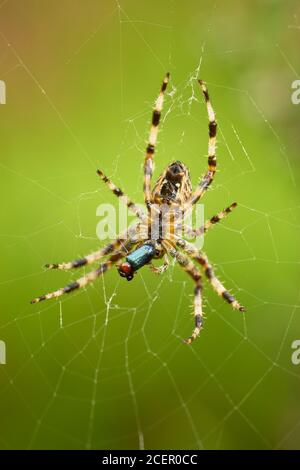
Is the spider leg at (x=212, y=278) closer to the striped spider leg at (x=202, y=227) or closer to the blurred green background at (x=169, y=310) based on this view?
the striped spider leg at (x=202, y=227)

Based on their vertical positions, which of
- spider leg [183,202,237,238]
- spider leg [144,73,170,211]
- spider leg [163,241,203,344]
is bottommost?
spider leg [163,241,203,344]

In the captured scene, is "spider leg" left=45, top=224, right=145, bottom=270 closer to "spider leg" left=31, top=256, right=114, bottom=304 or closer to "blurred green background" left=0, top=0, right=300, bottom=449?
"spider leg" left=31, top=256, right=114, bottom=304

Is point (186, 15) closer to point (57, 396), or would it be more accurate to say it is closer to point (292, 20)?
point (292, 20)

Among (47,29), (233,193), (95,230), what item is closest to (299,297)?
(233,193)

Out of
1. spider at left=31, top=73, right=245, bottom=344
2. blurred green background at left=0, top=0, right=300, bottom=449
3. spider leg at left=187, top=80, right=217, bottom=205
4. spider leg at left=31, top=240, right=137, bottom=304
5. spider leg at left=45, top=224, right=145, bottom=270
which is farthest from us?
blurred green background at left=0, top=0, right=300, bottom=449

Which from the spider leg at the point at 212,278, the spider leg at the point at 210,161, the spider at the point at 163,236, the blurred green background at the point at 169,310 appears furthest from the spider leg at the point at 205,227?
the blurred green background at the point at 169,310

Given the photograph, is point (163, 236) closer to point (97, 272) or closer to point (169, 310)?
point (97, 272)

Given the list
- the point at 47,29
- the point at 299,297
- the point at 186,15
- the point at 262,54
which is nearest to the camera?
the point at 262,54

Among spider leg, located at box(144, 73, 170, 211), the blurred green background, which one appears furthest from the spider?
the blurred green background
